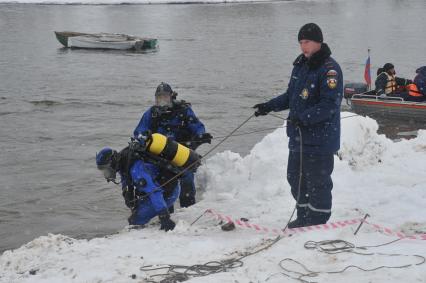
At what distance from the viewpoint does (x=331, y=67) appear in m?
5.37

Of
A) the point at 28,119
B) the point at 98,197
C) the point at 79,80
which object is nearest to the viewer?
the point at 98,197

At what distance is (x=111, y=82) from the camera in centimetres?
2447

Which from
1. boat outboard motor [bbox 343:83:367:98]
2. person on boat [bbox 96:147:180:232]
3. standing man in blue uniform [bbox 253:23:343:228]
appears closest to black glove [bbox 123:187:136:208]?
person on boat [bbox 96:147:180:232]

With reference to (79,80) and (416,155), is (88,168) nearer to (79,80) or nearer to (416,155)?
(416,155)

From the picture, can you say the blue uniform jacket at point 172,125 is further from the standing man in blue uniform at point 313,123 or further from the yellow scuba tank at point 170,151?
the standing man in blue uniform at point 313,123

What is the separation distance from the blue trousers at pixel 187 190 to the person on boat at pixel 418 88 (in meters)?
8.59

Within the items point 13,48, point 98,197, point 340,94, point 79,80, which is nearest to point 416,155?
point 340,94

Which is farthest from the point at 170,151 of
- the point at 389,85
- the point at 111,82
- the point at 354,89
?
the point at 111,82

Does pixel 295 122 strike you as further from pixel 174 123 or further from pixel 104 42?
pixel 104 42

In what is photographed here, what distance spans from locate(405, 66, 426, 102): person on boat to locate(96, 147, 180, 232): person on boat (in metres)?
9.43

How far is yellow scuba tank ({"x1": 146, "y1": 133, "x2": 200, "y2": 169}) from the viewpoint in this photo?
20.6 ft

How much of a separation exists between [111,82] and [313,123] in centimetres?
1986

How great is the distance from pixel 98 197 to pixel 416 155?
519 centimetres

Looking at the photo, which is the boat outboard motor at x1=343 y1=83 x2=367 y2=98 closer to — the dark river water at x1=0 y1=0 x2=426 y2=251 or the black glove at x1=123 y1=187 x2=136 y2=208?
the dark river water at x1=0 y1=0 x2=426 y2=251
